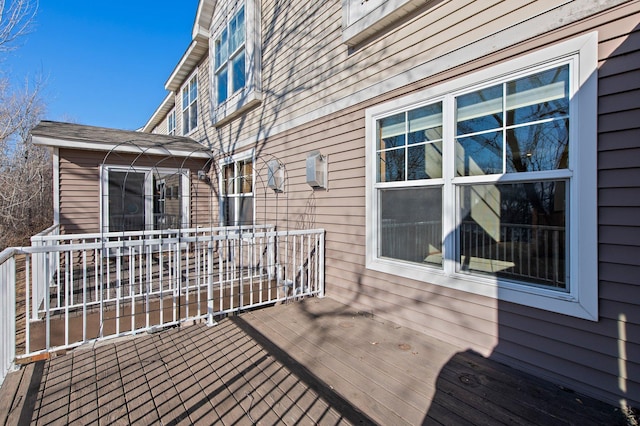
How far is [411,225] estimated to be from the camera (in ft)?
10.1

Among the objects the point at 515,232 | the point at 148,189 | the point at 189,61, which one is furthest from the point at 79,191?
the point at 515,232

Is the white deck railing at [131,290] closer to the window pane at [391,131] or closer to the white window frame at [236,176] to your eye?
the white window frame at [236,176]

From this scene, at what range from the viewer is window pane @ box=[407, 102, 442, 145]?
2.79 metres

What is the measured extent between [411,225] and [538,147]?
126 cm

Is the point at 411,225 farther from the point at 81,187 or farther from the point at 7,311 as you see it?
the point at 81,187

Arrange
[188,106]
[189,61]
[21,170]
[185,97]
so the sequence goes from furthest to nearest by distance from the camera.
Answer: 1. [21,170]
2. [185,97]
3. [188,106]
4. [189,61]

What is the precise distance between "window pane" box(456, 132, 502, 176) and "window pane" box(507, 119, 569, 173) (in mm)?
87

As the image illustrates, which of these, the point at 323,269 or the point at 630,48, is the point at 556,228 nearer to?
the point at 630,48

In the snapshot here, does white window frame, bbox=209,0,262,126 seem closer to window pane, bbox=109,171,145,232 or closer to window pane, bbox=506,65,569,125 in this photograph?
window pane, bbox=109,171,145,232

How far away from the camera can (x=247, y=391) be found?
6.64ft

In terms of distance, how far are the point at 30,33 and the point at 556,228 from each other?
8.64 metres

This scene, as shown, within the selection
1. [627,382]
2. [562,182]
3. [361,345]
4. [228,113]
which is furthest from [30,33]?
[627,382]

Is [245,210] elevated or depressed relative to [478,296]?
elevated

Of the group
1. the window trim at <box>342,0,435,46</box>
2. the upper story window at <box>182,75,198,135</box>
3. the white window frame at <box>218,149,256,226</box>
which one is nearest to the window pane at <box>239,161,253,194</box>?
the white window frame at <box>218,149,256,226</box>
